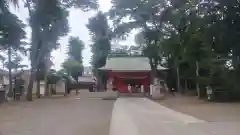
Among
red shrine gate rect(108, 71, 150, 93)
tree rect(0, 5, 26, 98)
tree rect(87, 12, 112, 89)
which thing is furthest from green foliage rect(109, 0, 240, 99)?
tree rect(87, 12, 112, 89)

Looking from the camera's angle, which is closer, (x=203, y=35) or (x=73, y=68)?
(x=203, y=35)

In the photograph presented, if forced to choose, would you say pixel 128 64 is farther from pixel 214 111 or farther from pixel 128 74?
pixel 214 111

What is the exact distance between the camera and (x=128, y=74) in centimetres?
4828

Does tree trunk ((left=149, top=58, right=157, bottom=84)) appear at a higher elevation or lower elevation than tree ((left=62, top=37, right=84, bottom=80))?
lower

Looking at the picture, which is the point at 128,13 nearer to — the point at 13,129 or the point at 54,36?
the point at 54,36

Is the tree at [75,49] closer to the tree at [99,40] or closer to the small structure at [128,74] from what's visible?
the tree at [99,40]

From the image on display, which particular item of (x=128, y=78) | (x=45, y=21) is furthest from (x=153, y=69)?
(x=45, y=21)

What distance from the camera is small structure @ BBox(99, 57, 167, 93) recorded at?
4791 cm

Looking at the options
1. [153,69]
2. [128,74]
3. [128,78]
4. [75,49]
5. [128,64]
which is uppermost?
[75,49]

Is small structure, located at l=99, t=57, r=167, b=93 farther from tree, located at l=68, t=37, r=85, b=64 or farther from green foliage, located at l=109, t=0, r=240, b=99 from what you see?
tree, located at l=68, t=37, r=85, b=64

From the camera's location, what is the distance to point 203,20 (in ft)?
92.4

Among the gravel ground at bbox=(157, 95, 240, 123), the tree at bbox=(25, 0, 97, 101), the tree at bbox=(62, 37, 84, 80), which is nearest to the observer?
the gravel ground at bbox=(157, 95, 240, 123)

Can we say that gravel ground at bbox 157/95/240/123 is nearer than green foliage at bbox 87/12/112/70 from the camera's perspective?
Yes

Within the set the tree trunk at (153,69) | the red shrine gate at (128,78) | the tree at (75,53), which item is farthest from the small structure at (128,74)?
the tree at (75,53)
